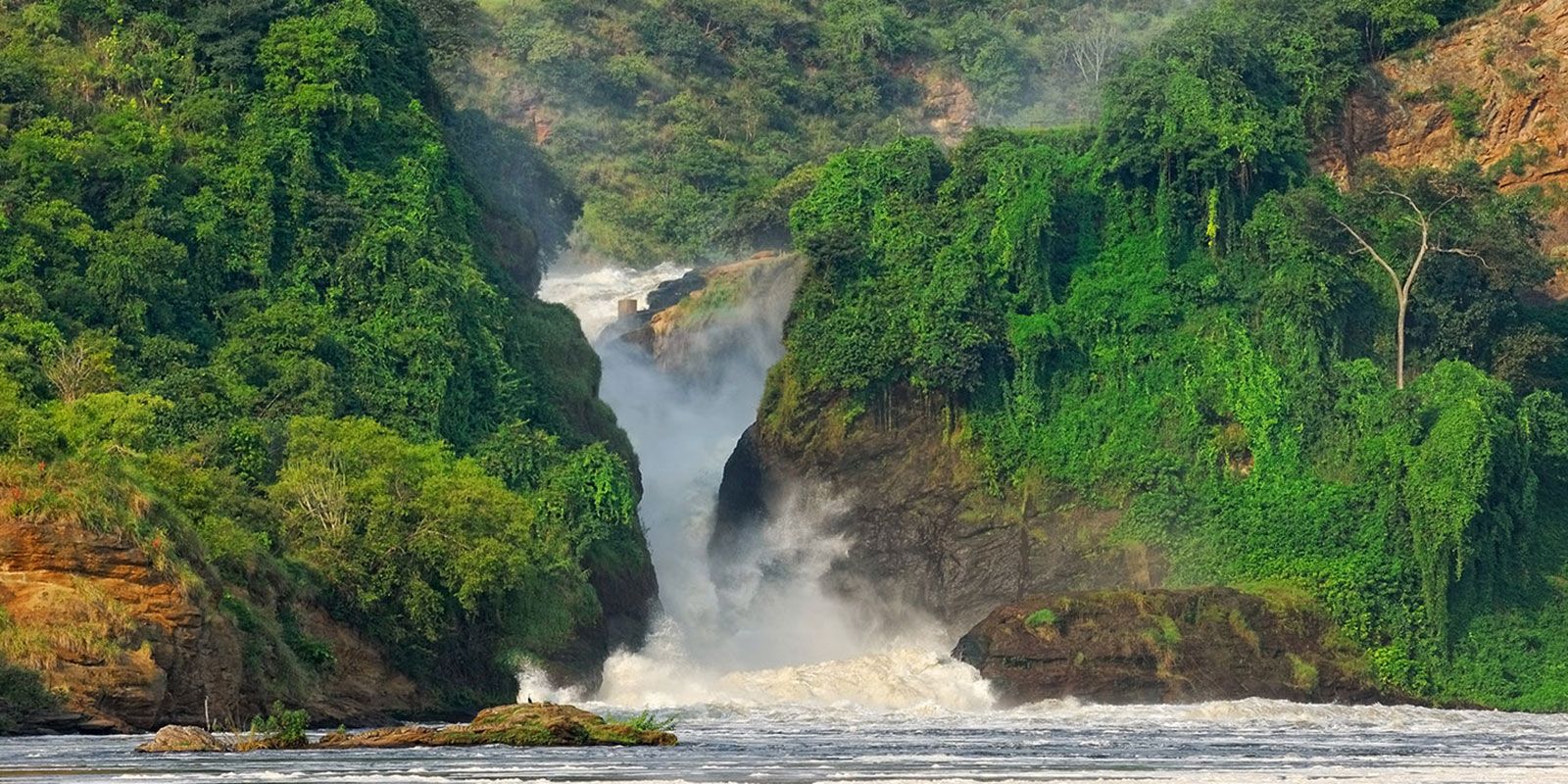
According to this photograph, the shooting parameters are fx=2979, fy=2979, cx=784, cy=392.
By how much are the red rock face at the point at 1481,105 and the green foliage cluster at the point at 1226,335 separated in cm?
190

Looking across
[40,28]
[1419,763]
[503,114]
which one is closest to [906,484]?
[40,28]

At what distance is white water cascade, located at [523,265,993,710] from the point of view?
76.6 m

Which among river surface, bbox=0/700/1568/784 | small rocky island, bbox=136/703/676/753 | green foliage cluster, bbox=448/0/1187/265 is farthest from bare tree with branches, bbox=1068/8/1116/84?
small rocky island, bbox=136/703/676/753

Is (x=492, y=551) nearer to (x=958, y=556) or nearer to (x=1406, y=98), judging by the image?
(x=958, y=556)

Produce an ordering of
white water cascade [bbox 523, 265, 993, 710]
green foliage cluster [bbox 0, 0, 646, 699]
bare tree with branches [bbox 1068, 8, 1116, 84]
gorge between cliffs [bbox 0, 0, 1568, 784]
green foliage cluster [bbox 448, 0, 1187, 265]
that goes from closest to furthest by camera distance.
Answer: green foliage cluster [bbox 0, 0, 646, 699]
gorge between cliffs [bbox 0, 0, 1568, 784]
white water cascade [bbox 523, 265, 993, 710]
green foliage cluster [bbox 448, 0, 1187, 265]
bare tree with branches [bbox 1068, 8, 1116, 84]

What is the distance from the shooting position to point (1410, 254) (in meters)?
88.1

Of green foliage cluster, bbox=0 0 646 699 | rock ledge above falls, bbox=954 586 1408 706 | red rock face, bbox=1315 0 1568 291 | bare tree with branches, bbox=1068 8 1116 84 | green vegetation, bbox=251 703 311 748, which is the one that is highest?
bare tree with branches, bbox=1068 8 1116 84

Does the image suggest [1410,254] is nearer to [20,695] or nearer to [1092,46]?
[20,695]

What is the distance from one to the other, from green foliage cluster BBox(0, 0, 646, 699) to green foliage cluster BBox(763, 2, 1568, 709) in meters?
9.96

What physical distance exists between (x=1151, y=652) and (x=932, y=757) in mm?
27893

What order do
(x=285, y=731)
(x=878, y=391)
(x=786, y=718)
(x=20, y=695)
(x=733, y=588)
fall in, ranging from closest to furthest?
1. (x=285, y=731)
2. (x=20, y=695)
3. (x=786, y=718)
4. (x=733, y=588)
5. (x=878, y=391)

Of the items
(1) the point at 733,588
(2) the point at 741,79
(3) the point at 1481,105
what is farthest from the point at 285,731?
(2) the point at 741,79

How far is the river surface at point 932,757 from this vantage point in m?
41.6

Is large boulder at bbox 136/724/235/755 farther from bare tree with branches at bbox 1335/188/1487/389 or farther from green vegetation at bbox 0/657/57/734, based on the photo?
bare tree with branches at bbox 1335/188/1487/389
